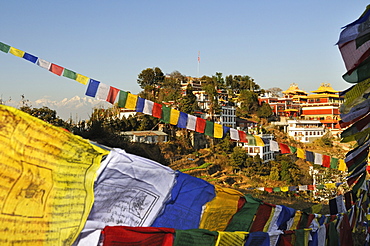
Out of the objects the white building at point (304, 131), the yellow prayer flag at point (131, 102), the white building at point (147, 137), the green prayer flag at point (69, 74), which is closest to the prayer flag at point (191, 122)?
the yellow prayer flag at point (131, 102)

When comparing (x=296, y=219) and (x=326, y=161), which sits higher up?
(x=326, y=161)

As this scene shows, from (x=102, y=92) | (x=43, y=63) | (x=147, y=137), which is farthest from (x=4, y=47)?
(x=147, y=137)

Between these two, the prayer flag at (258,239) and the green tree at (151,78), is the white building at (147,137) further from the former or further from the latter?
the prayer flag at (258,239)

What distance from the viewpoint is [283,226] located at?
106 inches

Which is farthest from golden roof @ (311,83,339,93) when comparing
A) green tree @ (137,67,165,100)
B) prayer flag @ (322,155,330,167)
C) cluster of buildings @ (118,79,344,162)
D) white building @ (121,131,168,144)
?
prayer flag @ (322,155,330,167)

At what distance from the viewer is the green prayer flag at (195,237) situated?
161cm

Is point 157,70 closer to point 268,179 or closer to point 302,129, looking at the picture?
point 302,129

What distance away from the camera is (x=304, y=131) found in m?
38.4

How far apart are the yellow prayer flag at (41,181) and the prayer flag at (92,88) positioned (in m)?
2.69

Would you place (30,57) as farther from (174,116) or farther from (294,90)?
(294,90)

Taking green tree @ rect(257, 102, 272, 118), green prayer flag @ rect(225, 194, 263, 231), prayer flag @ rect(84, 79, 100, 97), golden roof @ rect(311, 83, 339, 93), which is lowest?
green prayer flag @ rect(225, 194, 263, 231)

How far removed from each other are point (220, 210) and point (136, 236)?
70 centimetres

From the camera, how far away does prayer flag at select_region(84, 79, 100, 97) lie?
3.99 metres

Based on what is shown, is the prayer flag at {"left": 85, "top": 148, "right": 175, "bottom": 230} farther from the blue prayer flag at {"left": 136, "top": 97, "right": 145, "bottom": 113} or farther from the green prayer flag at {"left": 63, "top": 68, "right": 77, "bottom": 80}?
the green prayer flag at {"left": 63, "top": 68, "right": 77, "bottom": 80}
